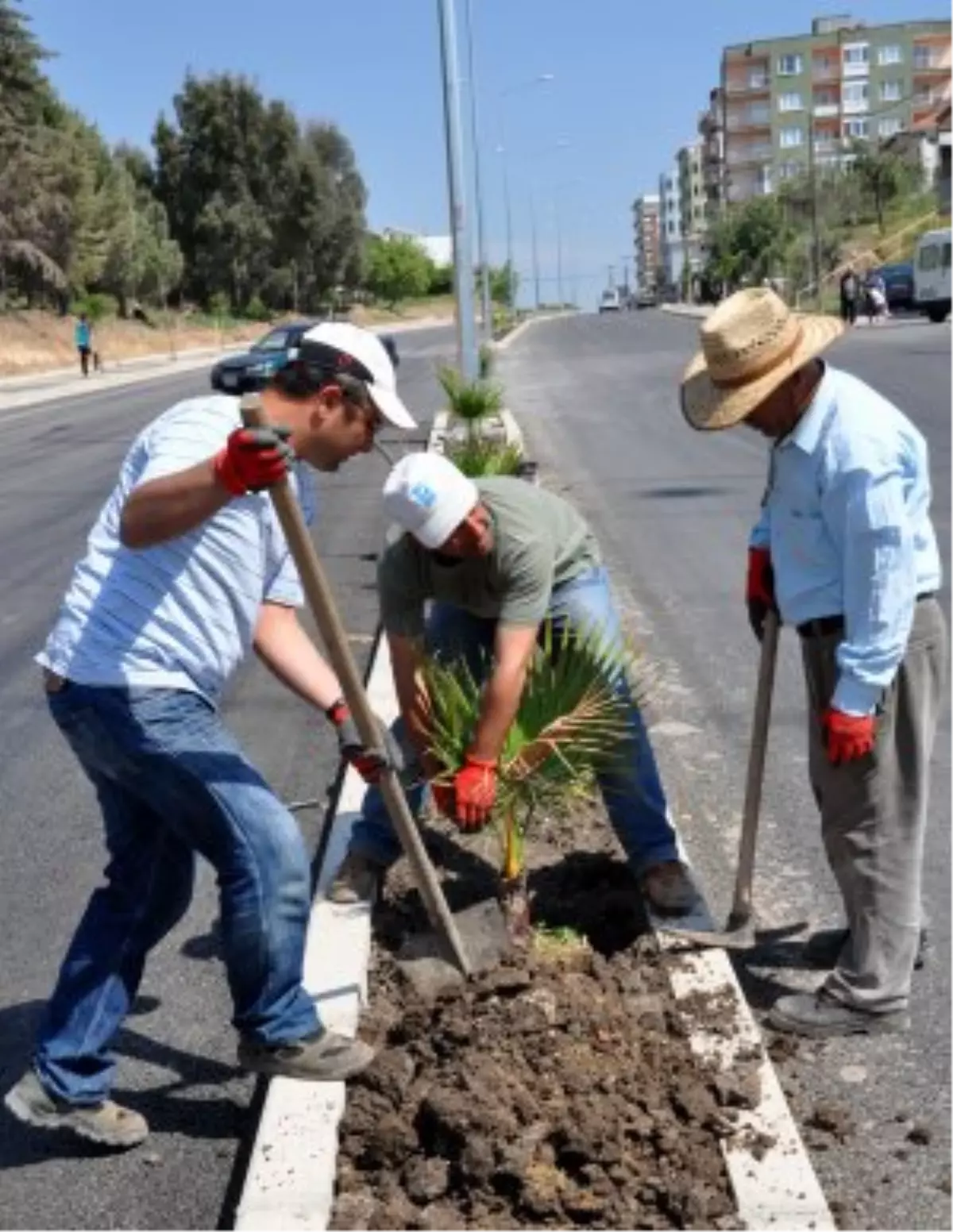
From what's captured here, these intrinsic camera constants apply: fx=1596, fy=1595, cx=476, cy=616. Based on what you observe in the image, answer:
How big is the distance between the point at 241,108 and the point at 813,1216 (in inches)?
3467

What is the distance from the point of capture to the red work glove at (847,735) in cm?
352

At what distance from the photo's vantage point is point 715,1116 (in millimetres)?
3281

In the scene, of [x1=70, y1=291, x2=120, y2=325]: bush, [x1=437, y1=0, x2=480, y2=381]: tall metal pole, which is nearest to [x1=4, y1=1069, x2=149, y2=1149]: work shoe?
[x1=437, y1=0, x2=480, y2=381]: tall metal pole

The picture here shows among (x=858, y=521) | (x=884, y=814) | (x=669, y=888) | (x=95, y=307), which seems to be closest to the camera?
(x=858, y=521)

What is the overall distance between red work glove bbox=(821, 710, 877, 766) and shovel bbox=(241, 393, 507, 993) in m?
0.96

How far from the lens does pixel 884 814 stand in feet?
12.2

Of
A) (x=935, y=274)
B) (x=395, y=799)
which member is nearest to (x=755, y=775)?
(x=395, y=799)

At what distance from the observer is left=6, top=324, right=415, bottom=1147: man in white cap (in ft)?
10.3

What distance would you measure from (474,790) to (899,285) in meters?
48.9

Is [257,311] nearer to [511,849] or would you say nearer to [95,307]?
[95,307]

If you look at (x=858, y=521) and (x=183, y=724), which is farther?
(x=858, y=521)

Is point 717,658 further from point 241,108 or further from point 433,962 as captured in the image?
point 241,108

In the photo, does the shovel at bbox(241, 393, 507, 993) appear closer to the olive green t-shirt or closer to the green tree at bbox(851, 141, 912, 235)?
the olive green t-shirt

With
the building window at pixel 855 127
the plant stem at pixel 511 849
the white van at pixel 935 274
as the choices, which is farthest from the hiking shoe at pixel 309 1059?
the building window at pixel 855 127
